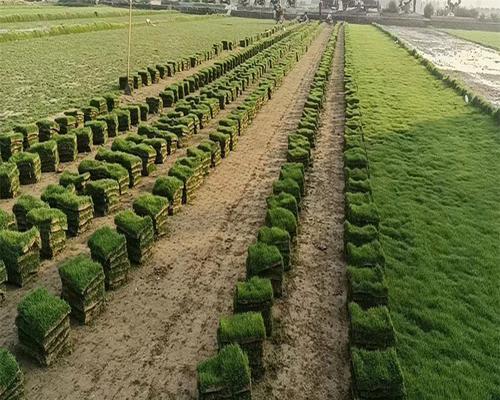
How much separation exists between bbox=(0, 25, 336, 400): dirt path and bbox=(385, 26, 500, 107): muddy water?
20183 millimetres

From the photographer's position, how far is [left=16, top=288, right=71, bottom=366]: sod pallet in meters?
6.66

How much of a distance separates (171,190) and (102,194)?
1.62 m

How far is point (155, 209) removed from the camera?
10086 millimetres

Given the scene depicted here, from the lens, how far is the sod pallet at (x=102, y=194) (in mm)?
11125

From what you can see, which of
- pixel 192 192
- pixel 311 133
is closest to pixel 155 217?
pixel 192 192

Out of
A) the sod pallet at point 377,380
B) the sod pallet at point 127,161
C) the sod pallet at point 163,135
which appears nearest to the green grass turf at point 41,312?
the sod pallet at point 377,380

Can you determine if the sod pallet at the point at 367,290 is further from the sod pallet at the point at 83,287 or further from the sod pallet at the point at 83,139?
the sod pallet at the point at 83,139

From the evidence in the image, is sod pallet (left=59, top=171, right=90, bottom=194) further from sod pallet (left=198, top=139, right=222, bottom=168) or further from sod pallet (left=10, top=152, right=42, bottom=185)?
sod pallet (left=198, top=139, right=222, bottom=168)

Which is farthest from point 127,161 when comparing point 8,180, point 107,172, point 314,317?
point 314,317

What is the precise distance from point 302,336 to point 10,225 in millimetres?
6267

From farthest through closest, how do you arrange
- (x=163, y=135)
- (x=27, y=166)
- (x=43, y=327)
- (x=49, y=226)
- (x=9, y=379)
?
1. (x=163, y=135)
2. (x=27, y=166)
3. (x=49, y=226)
4. (x=43, y=327)
5. (x=9, y=379)

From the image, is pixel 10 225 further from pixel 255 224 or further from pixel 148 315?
pixel 255 224

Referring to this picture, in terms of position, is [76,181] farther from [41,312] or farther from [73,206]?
[41,312]

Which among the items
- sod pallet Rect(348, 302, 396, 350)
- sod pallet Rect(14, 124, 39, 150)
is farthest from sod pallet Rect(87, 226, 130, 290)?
sod pallet Rect(14, 124, 39, 150)
